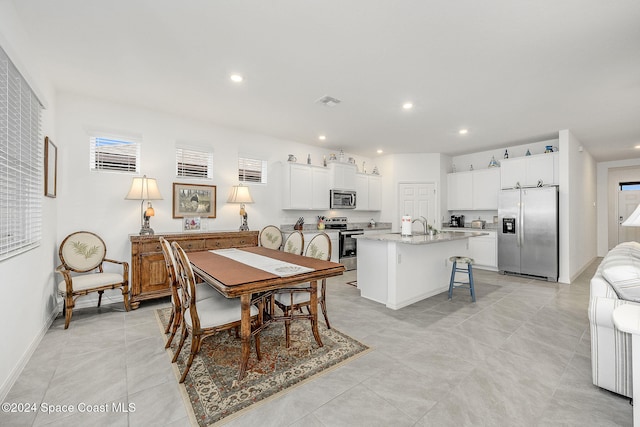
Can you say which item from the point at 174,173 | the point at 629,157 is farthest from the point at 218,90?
the point at 629,157

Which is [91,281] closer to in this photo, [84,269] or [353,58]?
[84,269]

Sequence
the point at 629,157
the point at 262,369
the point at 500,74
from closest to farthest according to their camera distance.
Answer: the point at 262,369 → the point at 500,74 → the point at 629,157

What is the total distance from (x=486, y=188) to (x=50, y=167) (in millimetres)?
7288

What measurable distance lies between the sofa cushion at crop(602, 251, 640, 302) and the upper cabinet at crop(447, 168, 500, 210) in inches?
175

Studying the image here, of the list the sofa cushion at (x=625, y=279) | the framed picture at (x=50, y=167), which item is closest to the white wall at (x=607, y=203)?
the sofa cushion at (x=625, y=279)

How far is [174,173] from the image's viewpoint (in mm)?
4230

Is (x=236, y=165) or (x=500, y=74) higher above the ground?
(x=500, y=74)

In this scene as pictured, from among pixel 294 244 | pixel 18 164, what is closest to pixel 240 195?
pixel 294 244

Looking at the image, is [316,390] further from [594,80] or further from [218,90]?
[594,80]

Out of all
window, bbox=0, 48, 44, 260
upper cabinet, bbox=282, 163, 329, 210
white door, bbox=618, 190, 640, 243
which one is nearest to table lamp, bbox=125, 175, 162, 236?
window, bbox=0, 48, 44, 260

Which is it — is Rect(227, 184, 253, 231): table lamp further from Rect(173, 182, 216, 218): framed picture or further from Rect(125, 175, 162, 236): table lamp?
Rect(125, 175, 162, 236): table lamp

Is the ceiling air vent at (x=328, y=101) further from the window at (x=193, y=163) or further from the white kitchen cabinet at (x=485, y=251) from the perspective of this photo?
the white kitchen cabinet at (x=485, y=251)

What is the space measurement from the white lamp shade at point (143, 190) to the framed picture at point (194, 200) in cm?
49

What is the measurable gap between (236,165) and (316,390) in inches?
152
